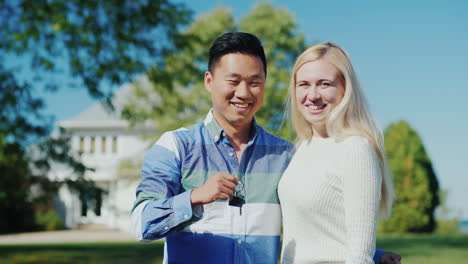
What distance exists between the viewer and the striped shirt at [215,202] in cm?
304

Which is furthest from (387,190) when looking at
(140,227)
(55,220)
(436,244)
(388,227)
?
(55,220)

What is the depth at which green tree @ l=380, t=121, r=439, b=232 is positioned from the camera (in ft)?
74.6

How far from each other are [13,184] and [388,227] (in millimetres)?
17071

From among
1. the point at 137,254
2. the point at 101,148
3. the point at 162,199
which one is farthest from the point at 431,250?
the point at 101,148

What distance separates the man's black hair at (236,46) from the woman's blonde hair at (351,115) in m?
0.32

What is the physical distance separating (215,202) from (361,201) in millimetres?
874

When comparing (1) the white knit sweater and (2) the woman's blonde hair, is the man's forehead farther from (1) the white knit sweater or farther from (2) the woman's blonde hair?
(1) the white knit sweater

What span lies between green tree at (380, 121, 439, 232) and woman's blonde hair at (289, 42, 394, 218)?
20.5 metres

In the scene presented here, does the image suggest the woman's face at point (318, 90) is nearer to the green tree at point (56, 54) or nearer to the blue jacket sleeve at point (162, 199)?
the blue jacket sleeve at point (162, 199)

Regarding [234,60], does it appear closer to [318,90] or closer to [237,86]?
[237,86]

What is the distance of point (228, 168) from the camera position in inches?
128

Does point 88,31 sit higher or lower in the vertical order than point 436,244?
higher

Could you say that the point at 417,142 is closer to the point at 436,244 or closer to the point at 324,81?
the point at 436,244

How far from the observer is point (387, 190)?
3092mm
